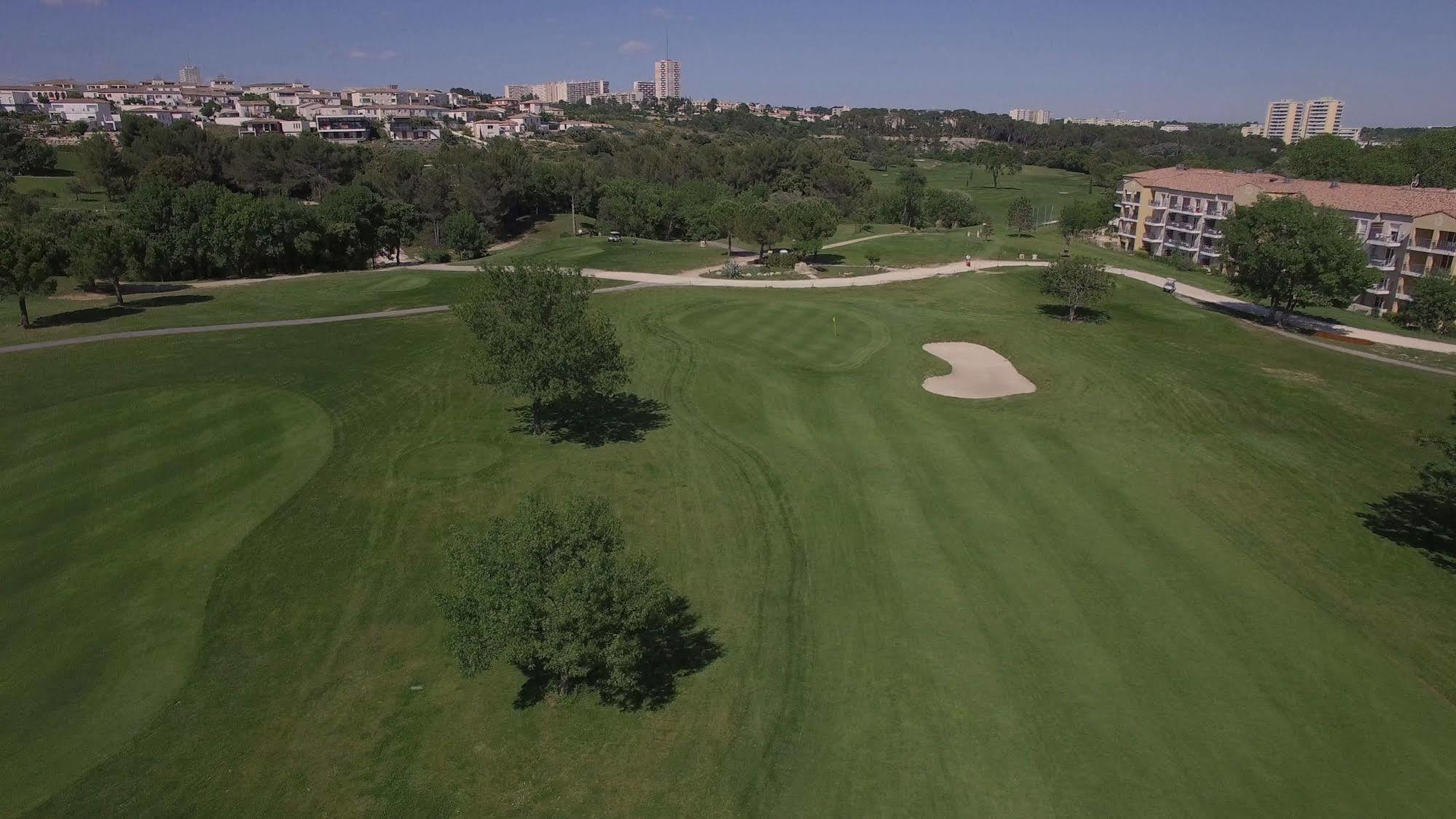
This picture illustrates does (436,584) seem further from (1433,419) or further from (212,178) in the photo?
(212,178)

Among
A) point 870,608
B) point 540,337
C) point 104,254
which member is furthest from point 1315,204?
point 104,254

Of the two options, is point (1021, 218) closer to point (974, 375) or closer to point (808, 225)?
point (808, 225)

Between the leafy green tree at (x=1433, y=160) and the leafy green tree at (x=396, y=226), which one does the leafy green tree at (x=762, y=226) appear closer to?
the leafy green tree at (x=396, y=226)

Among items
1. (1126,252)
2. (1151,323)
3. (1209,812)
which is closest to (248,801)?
(1209,812)

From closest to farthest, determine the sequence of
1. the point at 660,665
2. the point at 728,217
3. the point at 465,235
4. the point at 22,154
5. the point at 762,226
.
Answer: the point at 660,665
the point at 762,226
the point at 728,217
the point at 465,235
the point at 22,154

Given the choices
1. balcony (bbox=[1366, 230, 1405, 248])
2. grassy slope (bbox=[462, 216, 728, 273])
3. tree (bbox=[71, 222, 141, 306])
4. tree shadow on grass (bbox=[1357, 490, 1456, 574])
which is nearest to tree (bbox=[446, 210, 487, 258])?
grassy slope (bbox=[462, 216, 728, 273])

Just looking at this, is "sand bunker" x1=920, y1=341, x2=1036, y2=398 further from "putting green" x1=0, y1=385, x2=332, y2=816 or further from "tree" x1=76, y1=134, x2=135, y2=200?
"tree" x1=76, y1=134, x2=135, y2=200
